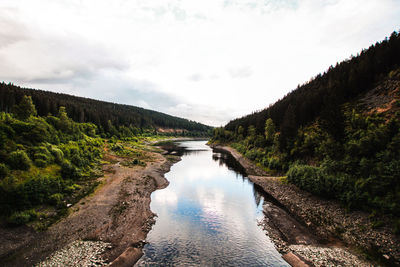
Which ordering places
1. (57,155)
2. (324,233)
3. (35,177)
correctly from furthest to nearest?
(57,155), (35,177), (324,233)

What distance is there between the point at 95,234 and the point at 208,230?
11.7 metres

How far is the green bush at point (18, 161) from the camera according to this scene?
22.1m

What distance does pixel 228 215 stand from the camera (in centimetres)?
2402

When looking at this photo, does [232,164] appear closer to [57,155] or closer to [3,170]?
[57,155]

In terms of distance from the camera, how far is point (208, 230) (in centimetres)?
1992

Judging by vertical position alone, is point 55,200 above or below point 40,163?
below

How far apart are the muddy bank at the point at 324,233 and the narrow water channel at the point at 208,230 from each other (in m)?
1.90

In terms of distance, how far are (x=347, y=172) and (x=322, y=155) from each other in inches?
379

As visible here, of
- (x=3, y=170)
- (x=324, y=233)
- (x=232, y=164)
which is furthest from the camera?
(x=232, y=164)

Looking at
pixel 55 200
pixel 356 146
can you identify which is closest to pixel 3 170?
pixel 55 200

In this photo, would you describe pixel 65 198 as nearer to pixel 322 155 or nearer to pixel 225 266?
pixel 225 266

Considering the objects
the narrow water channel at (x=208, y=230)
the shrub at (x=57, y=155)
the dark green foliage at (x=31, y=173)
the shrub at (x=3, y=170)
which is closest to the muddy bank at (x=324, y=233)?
the narrow water channel at (x=208, y=230)

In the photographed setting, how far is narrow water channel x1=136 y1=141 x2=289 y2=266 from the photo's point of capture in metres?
15.3

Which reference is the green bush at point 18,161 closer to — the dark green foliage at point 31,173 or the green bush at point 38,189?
the dark green foliage at point 31,173
